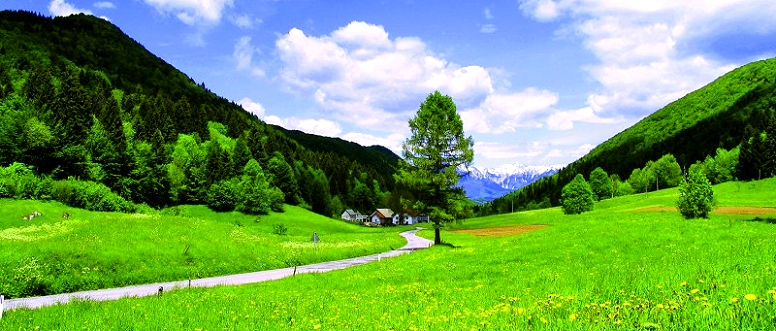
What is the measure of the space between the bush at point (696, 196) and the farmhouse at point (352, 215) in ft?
452

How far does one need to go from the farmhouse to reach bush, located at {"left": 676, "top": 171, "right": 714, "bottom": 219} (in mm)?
137810

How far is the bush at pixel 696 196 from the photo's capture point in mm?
41438

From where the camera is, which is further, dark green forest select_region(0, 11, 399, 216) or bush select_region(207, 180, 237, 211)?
bush select_region(207, 180, 237, 211)

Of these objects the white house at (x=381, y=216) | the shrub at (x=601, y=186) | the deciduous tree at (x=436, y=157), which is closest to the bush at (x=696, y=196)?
the deciduous tree at (x=436, y=157)

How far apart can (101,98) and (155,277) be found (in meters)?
97.1

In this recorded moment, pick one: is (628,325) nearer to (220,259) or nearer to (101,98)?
(220,259)

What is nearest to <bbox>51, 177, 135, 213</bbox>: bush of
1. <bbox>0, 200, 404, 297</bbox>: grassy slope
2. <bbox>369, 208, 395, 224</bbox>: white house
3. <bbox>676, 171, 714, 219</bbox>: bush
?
<bbox>0, 200, 404, 297</bbox>: grassy slope

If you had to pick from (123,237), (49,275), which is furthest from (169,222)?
(49,275)

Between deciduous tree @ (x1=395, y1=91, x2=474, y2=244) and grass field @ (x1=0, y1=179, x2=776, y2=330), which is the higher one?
deciduous tree @ (x1=395, y1=91, x2=474, y2=244)

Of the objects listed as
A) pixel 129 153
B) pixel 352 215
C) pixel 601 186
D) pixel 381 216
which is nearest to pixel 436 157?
pixel 129 153

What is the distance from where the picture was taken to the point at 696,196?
41969 millimetres

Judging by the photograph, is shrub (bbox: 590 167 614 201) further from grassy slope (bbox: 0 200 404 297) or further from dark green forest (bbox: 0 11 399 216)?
grassy slope (bbox: 0 200 404 297)

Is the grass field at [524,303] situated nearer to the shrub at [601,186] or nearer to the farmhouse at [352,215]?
the farmhouse at [352,215]

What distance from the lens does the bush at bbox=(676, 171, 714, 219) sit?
4144 centimetres
